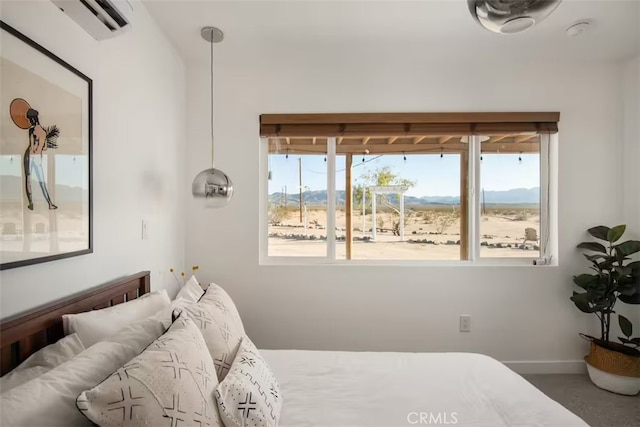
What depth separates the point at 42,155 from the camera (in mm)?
1120

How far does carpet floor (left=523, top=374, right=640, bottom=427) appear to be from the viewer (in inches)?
77.2

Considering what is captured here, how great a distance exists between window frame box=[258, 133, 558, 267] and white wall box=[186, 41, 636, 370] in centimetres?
10

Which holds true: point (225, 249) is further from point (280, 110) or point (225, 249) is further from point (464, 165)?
point (464, 165)

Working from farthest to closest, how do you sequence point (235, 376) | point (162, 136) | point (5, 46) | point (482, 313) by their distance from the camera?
point (482, 313), point (162, 136), point (235, 376), point (5, 46)

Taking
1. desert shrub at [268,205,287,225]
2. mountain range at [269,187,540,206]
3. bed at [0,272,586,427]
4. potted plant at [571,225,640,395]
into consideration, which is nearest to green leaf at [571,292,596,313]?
potted plant at [571,225,640,395]

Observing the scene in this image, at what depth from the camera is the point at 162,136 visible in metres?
2.12

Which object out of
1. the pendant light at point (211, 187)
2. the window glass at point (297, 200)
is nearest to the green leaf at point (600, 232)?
the window glass at point (297, 200)

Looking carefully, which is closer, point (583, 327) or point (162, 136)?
point (162, 136)

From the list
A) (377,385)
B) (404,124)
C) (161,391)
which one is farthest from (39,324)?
(404,124)

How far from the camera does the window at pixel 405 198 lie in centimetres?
266

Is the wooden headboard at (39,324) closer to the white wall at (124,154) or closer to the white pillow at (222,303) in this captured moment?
the white wall at (124,154)

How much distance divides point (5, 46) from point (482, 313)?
3.06 metres

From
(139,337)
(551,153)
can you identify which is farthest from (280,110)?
(551,153)

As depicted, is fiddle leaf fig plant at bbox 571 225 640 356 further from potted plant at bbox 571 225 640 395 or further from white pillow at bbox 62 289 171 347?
white pillow at bbox 62 289 171 347
